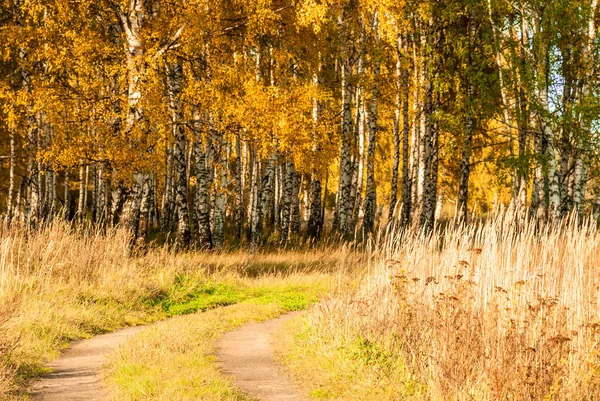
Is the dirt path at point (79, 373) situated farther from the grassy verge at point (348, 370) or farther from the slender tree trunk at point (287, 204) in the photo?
the slender tree trunk at point (287, 204)

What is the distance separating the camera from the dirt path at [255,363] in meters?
7.66

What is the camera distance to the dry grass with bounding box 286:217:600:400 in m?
6.37

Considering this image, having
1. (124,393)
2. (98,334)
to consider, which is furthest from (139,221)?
(124,393)

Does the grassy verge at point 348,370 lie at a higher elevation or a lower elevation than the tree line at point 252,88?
lower

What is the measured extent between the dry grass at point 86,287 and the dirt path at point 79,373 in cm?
17

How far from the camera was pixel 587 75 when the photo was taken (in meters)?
18.2

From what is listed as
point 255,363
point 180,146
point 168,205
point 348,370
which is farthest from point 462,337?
point 168,205

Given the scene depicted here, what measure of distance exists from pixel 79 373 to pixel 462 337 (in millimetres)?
4142

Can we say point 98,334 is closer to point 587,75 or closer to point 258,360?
point 258,360

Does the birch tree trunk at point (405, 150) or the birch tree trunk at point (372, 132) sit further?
the birch tree trunk at point (405, 150)

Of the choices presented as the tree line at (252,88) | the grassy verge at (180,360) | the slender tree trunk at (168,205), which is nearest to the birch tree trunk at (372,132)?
the tree line at (252,88)

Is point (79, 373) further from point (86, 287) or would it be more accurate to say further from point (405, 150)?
point (405, 150)

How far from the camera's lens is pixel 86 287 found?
39.5 feet

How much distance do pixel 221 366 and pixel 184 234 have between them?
10.5m
